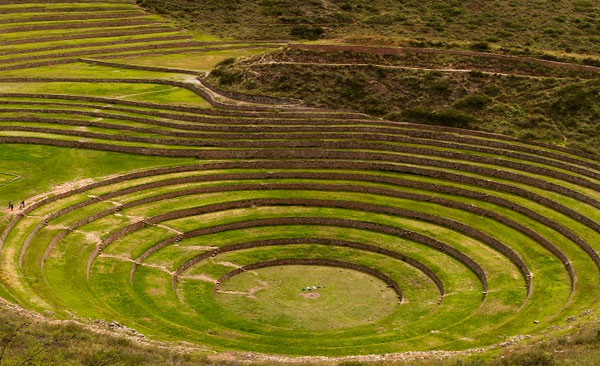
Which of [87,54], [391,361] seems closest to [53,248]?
[391,361]

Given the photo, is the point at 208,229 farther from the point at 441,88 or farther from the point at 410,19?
the point at 410,19

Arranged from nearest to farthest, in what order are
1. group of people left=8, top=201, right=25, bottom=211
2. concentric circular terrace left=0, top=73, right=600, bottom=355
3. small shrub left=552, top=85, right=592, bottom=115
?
concentric circular terrace left=0, top=73, right=600, bottom=355 → group of people left=8, top=201, right=25, bottom=211 → small shrub left=552, top=85, right=592, bottom=115

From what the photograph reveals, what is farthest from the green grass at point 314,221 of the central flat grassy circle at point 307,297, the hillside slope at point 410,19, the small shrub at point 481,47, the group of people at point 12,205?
the group of people at point 12,205

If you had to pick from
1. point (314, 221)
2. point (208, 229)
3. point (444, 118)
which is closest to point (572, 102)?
point (444, 118)

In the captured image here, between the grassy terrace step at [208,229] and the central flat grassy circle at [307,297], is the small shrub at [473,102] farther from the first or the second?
→ the central flat grassy circle at [307,297]

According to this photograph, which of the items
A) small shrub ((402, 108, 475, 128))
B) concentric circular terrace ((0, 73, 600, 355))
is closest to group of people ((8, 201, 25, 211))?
concentric circular terrace ((0, 73, 600, 355))

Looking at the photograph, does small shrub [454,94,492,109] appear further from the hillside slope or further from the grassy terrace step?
the hillside slope
